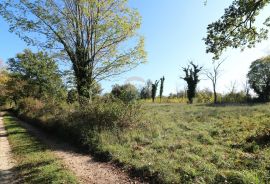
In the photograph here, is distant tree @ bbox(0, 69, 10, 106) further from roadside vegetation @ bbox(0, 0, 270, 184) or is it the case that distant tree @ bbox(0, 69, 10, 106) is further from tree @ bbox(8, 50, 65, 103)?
roadside vegetation @ bbox(0, 0, 270, 184)

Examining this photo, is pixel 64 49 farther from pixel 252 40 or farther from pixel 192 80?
pixel 192 80

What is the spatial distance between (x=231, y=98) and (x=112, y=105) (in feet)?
111

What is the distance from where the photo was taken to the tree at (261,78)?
1321 inches

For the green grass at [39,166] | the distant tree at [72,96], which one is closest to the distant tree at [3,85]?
the distant tree at [72,96]

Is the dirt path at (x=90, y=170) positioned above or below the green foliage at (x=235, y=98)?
below

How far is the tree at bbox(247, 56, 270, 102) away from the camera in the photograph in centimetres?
3356

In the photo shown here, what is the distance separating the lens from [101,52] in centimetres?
1623

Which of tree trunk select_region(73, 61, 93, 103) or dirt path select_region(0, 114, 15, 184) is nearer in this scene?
dirt path select_region(0, 114, 15, 184)

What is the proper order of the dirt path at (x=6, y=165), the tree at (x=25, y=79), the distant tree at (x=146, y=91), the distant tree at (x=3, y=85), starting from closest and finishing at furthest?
1. the dirt path at (x=6, y=165)
2. the tree at (x=25, y=79)
3. the distant tree at (x=3, y=85)
4. the distant tree at (x=146, y=91)

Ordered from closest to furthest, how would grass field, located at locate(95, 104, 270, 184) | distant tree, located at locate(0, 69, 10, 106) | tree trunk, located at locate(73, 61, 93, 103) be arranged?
grass field, located at locate(95, 104, 270, 184), tree trunk, located at locate(73, 61, 93, 103), distant tree, located at locate(0, 69, 10, 106)

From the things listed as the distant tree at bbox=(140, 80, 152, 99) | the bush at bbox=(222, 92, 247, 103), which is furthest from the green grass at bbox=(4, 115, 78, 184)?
the distant tree at bbox=(140, 80, 152, 99)

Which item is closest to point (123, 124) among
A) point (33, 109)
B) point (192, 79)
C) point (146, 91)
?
point (33, 109)

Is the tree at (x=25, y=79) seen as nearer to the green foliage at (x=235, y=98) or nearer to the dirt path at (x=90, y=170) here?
the dirt path at (x=90, y=170)

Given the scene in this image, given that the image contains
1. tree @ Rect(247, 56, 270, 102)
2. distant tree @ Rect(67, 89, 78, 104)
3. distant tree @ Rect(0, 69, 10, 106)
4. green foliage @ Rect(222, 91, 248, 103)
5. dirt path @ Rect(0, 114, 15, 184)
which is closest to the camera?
dirt path @ Rect(0, 114, 15, 184)
